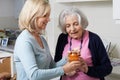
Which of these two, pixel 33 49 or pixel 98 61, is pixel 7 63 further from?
pixel 33 49

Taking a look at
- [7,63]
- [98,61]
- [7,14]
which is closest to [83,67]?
[98,61]

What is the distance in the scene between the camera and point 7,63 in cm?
313

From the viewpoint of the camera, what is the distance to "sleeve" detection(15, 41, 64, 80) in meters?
1.25

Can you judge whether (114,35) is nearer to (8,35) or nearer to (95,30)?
(95,30)

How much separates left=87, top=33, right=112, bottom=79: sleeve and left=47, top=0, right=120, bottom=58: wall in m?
1.02

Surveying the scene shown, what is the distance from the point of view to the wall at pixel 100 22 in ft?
8.51

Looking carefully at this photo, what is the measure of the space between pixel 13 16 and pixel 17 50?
2.70 metres

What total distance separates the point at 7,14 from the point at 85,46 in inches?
98.6

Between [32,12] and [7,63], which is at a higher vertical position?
[32,12]

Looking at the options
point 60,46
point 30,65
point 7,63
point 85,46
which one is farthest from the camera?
point 7,63

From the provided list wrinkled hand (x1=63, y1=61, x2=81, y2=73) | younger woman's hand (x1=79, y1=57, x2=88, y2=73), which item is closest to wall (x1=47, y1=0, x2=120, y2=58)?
younger woman's hand (x1=79, y1=57, x2=88, y2=73)

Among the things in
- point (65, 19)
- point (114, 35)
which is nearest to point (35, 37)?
point (65, 19)

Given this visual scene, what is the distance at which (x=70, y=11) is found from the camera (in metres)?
1.61

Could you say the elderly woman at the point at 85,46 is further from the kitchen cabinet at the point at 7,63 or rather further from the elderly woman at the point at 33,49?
the kitchen cabinet at the point at 7,63
